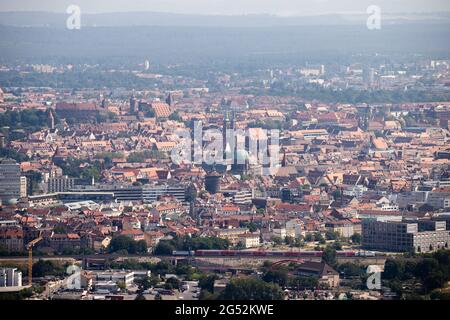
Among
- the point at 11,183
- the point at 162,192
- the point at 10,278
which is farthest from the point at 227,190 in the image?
the point at 10,278

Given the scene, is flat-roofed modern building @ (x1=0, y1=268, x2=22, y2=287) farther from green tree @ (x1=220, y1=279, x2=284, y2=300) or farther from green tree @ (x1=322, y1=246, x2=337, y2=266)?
green tree @ (x1=322, y1=246, x2=337, y2=266)

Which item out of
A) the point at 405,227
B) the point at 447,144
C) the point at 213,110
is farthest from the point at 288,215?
the point at 213,110

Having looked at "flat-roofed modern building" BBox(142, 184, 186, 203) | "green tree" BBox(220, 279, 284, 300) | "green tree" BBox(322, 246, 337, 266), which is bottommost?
"flat-roofed modern building" BBox(142, 184, 186, 203)

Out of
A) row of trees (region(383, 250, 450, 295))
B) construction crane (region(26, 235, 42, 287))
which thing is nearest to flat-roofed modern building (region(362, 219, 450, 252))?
row of trees (region(383, 250, 450, 295))

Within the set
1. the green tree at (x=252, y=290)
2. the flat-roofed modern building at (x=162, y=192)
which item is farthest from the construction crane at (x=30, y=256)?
the flat-roofed modern building at (x=162, y=192)

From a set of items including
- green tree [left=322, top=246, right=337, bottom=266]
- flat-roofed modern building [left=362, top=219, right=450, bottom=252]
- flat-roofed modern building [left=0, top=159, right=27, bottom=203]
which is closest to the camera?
green tree [left=322, top=246, right=337, bottom=266]

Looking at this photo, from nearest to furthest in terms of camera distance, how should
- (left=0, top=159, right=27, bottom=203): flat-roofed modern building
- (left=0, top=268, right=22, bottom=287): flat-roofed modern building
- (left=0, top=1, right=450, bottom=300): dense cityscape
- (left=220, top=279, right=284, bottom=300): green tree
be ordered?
(left=220, top=279, right=284, bottom=300): green tree → (left=0, top=268, right=22, bottom=287): flat-roofed modern building → (left=0, top=1, right=450, bottom=300): dense cityscape → (left=0, top=159, right=27, bottom=203): flat-roofed modern building

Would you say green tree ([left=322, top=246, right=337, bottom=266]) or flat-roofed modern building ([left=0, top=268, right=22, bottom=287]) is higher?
flat-roofed modern building ([left=0, top=268, right=22, bottom=287])
